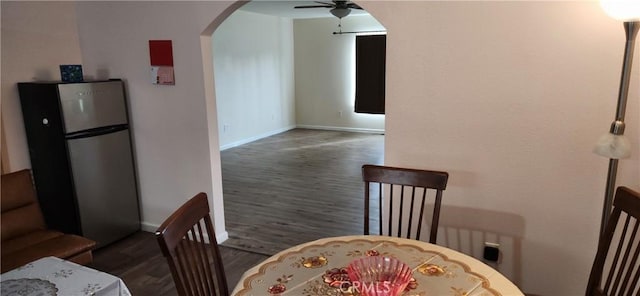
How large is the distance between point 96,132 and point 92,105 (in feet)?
0.68

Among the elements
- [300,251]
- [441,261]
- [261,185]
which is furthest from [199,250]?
[261,185]

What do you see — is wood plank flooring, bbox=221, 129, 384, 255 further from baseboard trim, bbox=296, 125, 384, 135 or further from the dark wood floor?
baseboard trim, bbox=296, 125, 384, 135

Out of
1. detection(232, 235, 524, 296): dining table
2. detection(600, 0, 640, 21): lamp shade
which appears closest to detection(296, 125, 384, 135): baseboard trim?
detection(600, 0, 640, 21): lamp shade

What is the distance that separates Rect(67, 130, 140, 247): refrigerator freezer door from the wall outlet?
2.79 m

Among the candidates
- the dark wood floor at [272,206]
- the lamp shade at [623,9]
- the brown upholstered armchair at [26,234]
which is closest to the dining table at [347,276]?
the lamp shade at [623,9]

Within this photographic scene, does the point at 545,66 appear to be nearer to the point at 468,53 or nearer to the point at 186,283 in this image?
the point at 468,53

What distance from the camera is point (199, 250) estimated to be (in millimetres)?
1614

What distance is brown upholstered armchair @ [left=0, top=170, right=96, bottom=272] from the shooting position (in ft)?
8.16

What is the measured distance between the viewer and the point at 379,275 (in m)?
1.45

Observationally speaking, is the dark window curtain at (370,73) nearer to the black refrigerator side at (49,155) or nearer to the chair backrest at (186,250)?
the black refrigerator side at (49,155)

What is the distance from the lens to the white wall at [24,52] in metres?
3.09

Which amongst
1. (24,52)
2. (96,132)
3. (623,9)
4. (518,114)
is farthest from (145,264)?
(623,9)

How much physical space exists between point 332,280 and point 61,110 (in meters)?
2.51

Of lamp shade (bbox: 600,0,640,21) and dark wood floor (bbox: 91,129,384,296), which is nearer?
lamp shade (bbox: 600,0,640,21)
